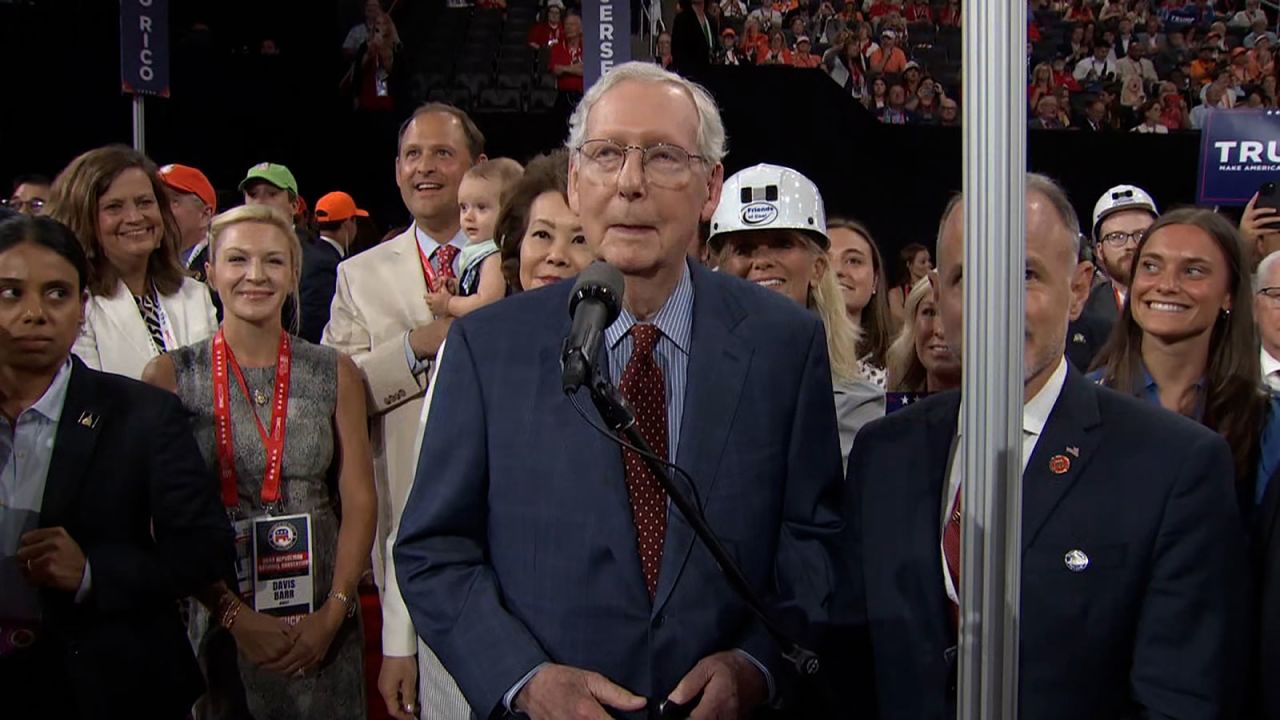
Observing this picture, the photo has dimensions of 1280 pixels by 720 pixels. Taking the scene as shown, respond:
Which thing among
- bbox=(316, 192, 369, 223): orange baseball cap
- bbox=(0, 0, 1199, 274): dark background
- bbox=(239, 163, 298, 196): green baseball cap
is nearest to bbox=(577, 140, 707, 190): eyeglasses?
bbox=(239, 163, 298, 196): green baseball cap

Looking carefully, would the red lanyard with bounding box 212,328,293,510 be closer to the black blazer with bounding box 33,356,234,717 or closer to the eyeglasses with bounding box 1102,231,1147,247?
the black blazer with bounding box 33,356,234,717

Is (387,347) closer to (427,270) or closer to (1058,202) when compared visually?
(427,270)

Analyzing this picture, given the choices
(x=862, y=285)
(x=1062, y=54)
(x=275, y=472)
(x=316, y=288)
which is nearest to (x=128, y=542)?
(x=275, y=472)

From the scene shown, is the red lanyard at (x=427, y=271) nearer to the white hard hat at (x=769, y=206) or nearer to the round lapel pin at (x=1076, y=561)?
the white hard hat at (x=769, y=206)

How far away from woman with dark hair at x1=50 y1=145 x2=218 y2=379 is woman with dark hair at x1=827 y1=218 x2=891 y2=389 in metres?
2.03

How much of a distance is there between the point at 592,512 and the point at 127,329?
6.52 ft

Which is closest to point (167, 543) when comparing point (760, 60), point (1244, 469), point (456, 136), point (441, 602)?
point (441, 602)

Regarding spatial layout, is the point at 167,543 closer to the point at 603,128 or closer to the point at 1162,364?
the point at 603,128

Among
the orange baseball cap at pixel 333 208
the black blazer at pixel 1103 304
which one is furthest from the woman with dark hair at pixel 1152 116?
the orange baseball cap at pixel 333 208

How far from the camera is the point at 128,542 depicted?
7.94 feet

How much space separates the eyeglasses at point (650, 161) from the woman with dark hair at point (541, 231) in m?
0.70

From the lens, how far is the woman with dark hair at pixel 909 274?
21.0 ft

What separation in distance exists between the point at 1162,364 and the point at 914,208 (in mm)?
6442

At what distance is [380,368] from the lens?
304 centimetres
